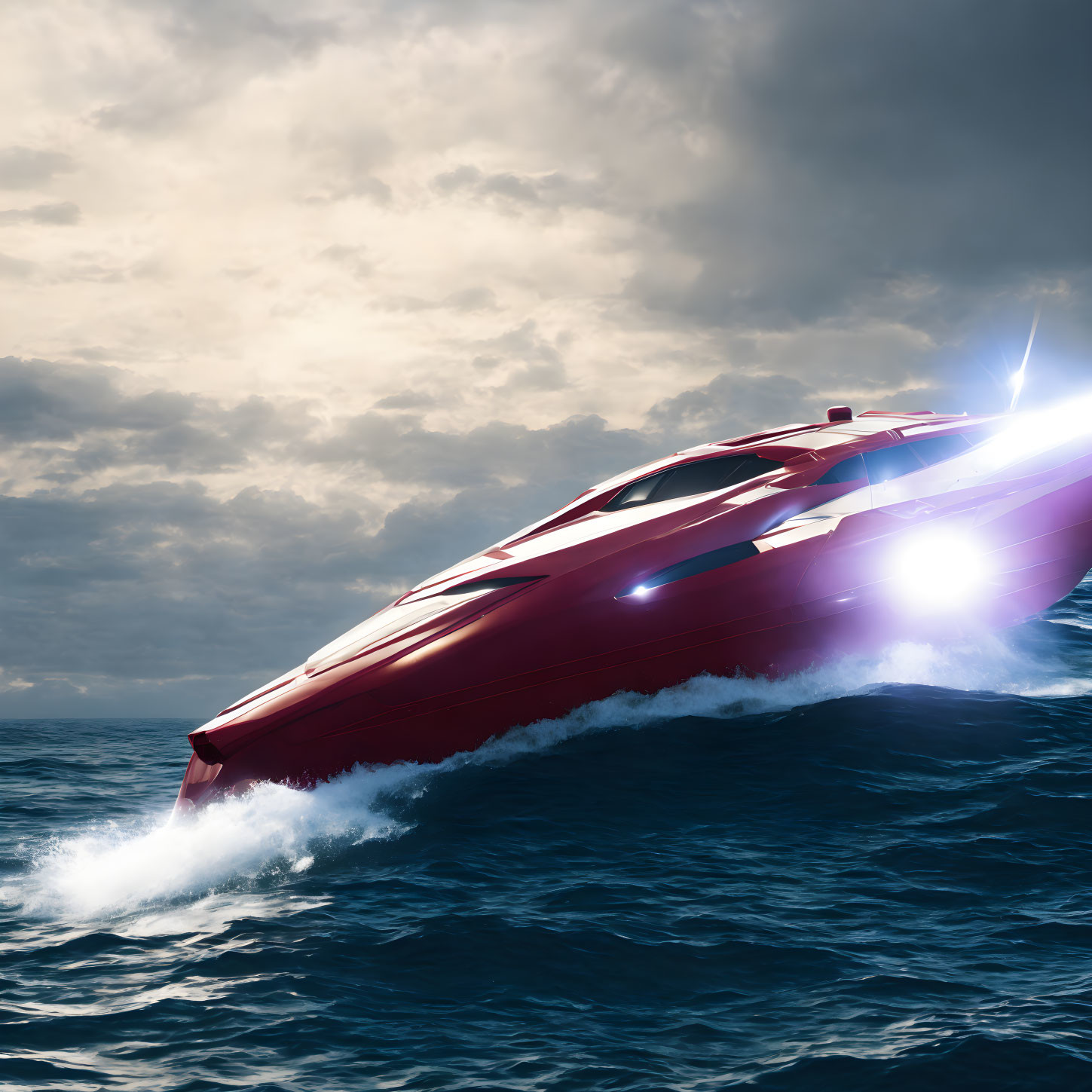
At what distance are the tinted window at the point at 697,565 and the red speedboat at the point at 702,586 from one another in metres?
0.02

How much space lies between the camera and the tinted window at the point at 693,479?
32.1 feet

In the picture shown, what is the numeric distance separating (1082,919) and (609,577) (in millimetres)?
4386

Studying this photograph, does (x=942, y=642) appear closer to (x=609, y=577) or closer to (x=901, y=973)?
(x=609, y=577)

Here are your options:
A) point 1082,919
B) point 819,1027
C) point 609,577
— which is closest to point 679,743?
point 609,577

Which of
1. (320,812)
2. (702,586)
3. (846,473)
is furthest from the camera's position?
(846,473)

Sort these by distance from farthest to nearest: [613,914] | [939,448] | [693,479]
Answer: [939,448] → [693,479] → [613,914]

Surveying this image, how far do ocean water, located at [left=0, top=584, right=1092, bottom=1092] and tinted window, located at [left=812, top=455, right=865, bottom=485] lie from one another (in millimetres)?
1936

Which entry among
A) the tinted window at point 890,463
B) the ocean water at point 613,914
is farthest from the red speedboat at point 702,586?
the ocean water at point 613,914

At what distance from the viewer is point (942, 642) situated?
10.0 m

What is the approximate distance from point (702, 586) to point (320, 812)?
12.2 ft

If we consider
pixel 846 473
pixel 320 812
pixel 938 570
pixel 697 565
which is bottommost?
pixel 320 812

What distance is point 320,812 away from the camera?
7.09 m

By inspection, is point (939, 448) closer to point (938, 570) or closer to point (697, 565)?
point (938, 570)

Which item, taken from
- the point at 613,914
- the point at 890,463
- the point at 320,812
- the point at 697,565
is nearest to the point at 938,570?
the point at 890,463
